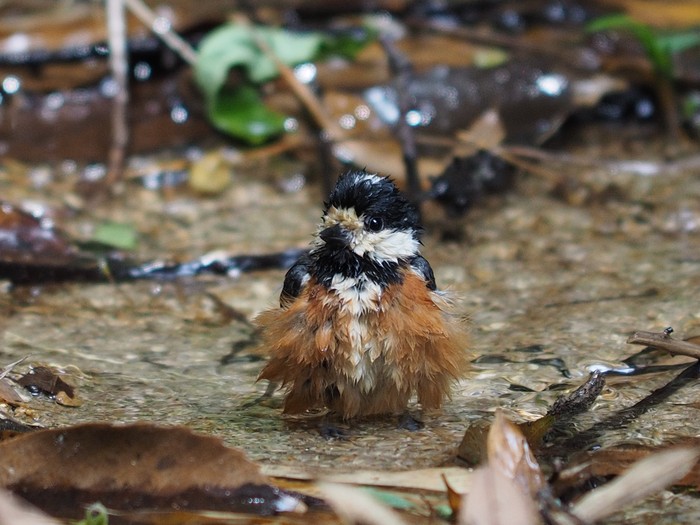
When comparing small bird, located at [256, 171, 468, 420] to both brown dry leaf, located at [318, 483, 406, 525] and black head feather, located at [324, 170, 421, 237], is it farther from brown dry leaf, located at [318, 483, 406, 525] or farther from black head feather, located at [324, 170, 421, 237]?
brown dry leaf, located at [318, 483, 406, 525]

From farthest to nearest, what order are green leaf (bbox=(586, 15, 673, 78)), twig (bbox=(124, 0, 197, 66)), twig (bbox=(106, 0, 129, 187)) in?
twig (bbox=(124, 0, 197, 66)) < twig (bbox=(106, 0, 129, 187)) < green leaf (bbox=(586, 15, 673, 78))

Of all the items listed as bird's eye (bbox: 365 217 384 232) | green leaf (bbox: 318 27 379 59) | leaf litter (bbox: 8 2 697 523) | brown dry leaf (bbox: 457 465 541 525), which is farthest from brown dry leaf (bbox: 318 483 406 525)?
green leaf (bbox: 318 27 379 59)

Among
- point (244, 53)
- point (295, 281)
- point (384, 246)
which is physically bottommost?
point (295, 281)

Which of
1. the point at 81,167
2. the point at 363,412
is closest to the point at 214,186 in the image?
the point at 81,167

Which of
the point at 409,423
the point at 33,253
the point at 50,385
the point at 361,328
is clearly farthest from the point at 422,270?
the point at 33,253

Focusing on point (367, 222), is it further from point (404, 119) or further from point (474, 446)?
point (404, 119)

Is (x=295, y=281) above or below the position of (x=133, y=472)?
above

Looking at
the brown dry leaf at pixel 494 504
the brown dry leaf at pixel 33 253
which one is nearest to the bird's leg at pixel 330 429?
the brown dry leaf at pixel 494 504
